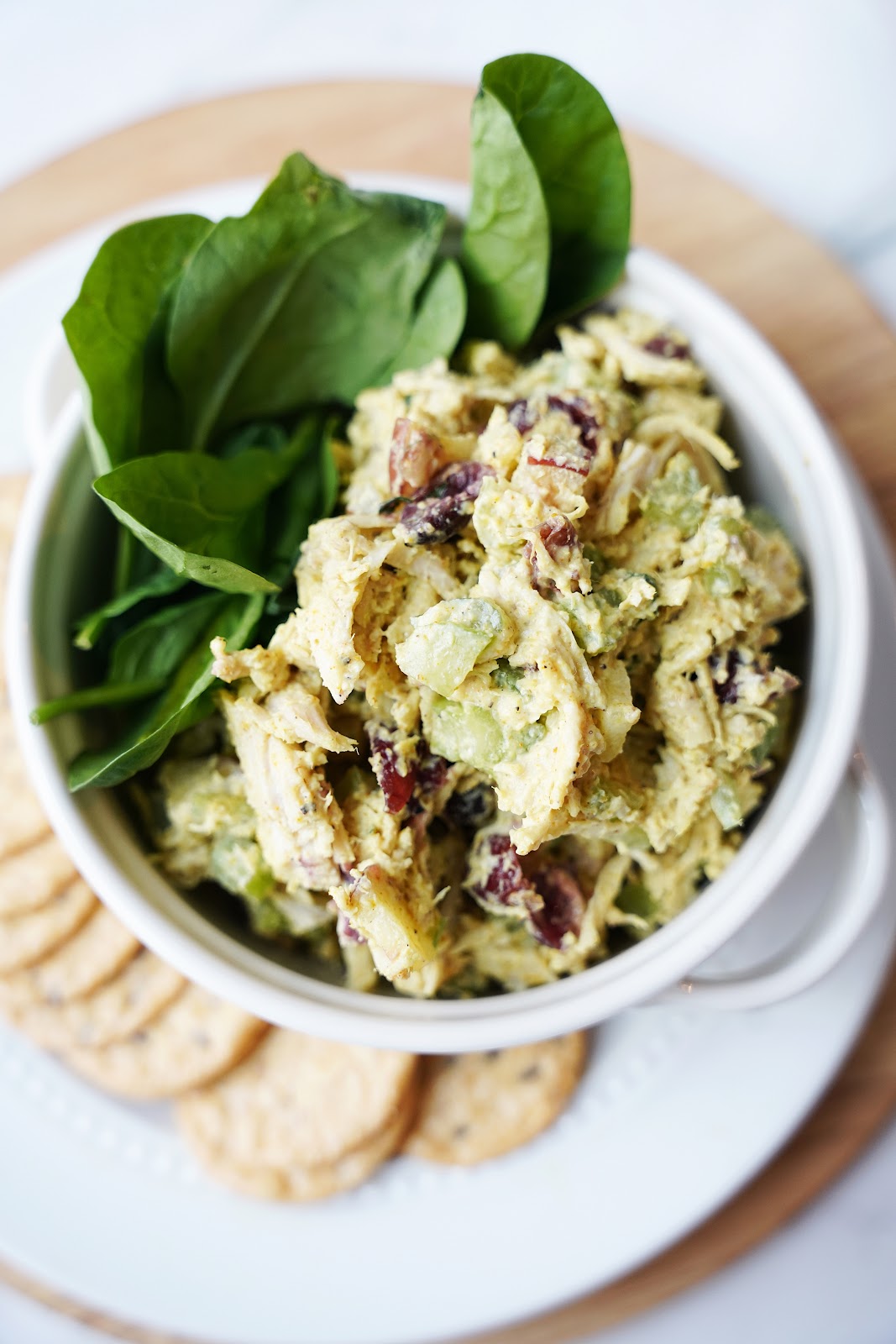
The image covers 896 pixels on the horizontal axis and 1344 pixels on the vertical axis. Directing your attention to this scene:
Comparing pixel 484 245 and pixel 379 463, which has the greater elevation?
pixel 484 245

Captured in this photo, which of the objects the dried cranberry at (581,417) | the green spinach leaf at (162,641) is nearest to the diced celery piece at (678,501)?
the dried cranberry at (581,417)

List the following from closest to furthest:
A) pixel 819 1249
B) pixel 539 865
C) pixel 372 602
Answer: pixel 372 602, pixel 539 865, pixel 819 1249

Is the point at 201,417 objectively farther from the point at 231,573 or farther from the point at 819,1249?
the point at 819,1249

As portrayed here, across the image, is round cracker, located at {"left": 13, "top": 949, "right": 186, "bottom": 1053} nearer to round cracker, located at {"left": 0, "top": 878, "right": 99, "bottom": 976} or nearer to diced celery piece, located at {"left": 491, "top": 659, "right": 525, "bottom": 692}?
round cracker, located at {"left": 0, "top": 878, "right": 99, "bottom": 976}

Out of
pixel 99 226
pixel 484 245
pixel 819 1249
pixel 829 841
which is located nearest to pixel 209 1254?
pixel 819 1249

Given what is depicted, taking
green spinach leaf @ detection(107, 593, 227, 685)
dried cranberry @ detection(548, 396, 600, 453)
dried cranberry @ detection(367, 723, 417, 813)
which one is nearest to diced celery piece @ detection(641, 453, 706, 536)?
dried cranberry @ detection(548, 396, 600, 453)

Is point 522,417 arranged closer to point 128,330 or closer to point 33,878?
point 128,330
